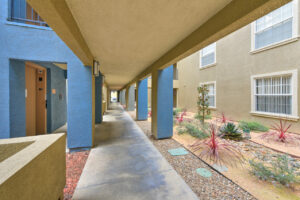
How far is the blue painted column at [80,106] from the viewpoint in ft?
9.52

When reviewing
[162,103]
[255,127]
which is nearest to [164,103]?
[162,103]

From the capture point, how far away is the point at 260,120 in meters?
5.16

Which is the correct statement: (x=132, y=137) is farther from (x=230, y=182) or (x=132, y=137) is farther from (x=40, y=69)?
(x=40, y=69)

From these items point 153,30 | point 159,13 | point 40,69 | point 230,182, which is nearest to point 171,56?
point 153,30

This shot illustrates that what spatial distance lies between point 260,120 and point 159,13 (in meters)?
6.31

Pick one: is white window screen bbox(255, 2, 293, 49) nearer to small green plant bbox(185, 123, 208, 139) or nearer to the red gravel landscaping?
small green plant bbox(185, 123, 208, 139)

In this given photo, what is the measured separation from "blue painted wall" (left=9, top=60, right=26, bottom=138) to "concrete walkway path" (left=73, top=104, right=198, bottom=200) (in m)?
1.78

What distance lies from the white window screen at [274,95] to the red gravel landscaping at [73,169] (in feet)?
22.6

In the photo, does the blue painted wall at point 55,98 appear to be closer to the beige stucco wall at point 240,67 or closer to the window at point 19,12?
the window at point 19,12

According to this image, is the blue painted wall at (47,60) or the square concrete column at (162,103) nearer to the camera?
the blue painted wall at (47,60)

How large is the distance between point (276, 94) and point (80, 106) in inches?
277

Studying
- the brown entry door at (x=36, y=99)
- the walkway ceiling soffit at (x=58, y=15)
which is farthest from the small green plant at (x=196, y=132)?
the brown entry door at (x=36, y=99)

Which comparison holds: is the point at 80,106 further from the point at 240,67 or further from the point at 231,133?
the point at 240,67

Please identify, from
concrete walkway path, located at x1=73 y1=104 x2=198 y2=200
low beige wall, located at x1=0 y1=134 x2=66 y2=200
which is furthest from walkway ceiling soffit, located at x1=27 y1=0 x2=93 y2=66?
concrete walkway path, located at x1=73 y1=104 x2=198 y2=200
